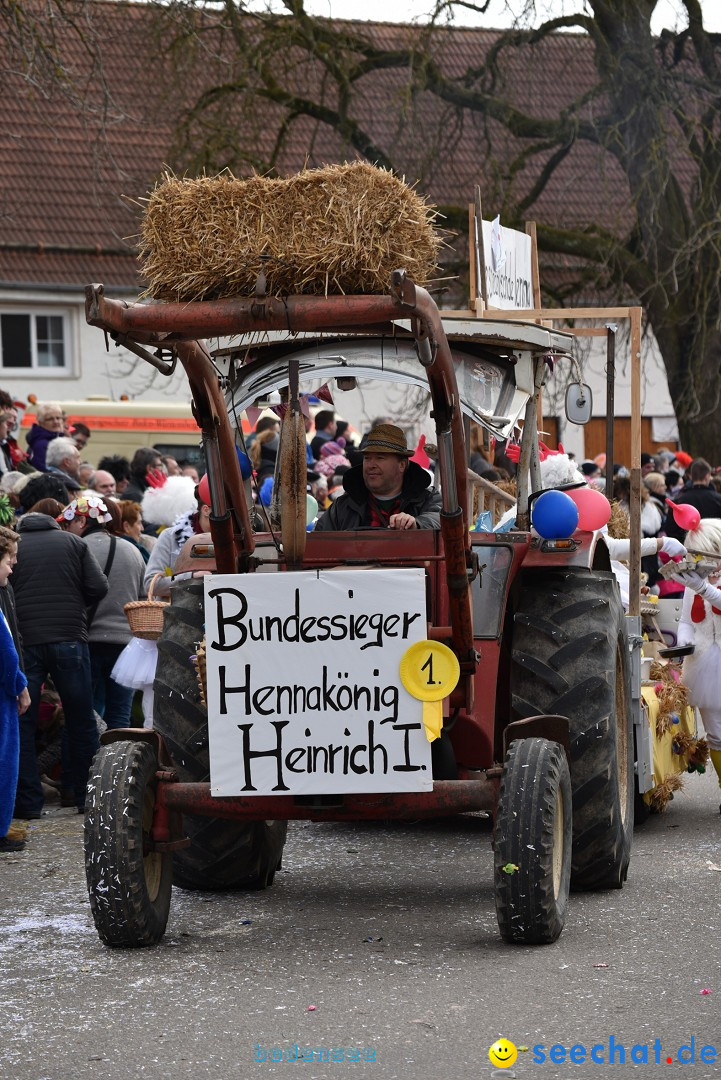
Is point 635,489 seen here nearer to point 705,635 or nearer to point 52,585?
point 705,635

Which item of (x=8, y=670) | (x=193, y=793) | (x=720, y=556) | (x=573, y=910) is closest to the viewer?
(x=193, y=793)

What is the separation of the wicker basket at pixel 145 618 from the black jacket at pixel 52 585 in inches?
14.9

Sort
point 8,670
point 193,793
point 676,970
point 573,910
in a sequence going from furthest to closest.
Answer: point 8,670, point 573,910, point 193,793, point 676,970

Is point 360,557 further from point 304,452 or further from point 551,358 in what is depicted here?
point 551,358

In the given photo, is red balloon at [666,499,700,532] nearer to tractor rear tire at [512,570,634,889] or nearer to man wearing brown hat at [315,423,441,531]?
man wearing brown hat at [315,423,441,531]

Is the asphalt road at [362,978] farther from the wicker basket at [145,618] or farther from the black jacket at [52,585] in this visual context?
the black jacket at [52,585]

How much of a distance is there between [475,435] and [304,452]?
6991 mm

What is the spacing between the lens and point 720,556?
9.55 meters

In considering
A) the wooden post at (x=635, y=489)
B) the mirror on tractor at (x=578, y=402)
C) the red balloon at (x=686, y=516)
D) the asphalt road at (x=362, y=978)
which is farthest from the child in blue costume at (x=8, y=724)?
the red balloon at (x=686, y=516)

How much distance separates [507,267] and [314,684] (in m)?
5.16

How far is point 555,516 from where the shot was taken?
7.42 metres

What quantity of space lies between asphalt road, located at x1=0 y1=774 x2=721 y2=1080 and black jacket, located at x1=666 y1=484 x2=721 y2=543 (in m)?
8.69

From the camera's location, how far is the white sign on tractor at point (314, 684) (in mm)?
6328

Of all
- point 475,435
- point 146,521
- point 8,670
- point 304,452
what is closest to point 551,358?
point 304,452
